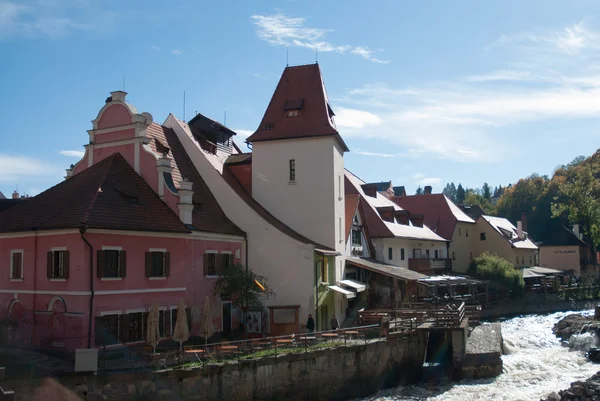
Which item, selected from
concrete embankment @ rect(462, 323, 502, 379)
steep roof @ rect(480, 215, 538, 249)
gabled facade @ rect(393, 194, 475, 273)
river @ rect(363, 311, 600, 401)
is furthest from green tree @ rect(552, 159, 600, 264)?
concrete embankment @ rect(462, 323, 502, 379)

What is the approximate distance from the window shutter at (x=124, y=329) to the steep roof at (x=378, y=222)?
2395 centimetres

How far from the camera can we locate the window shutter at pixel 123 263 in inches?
961

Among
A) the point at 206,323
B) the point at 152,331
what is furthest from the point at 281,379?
the point at 152,331

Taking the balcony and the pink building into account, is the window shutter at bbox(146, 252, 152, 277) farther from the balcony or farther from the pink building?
the balcony

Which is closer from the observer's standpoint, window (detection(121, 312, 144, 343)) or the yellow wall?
window (detection(121, 312, 144, 343))

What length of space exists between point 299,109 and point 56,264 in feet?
55.5

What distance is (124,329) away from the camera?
950 inches

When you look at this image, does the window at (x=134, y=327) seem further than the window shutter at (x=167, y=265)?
No

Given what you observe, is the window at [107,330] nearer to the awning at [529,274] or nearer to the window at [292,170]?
the window at [292,170]

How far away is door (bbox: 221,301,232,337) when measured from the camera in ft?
99.8

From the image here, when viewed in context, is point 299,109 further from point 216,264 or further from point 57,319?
point 57,319

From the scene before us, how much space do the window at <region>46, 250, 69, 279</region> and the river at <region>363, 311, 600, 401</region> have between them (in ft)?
42.6

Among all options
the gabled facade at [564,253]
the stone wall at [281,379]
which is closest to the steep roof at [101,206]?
the stone wall at [281,379]

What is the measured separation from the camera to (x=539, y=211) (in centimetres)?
11069
